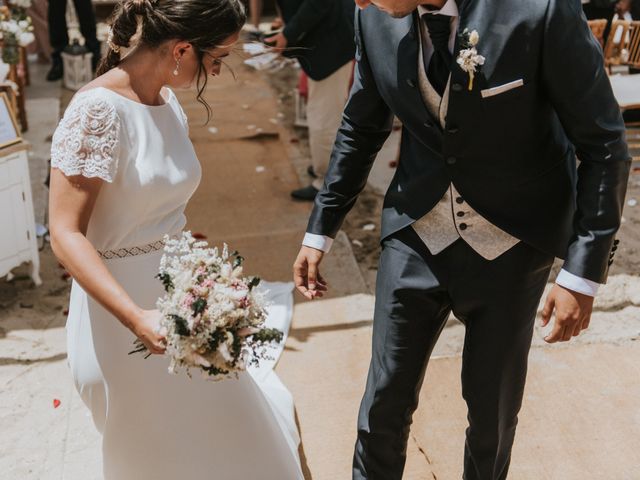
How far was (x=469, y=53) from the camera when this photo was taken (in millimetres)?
2184

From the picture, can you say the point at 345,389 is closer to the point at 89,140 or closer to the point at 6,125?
the point at 89,140

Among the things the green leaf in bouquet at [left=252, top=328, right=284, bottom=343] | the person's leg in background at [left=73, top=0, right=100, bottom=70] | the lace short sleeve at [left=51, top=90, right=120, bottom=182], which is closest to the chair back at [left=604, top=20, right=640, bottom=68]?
the lace short sleeve at [left=51, top=90, right=120, bottom=182]

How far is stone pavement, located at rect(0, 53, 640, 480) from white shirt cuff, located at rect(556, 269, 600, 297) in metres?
1.27

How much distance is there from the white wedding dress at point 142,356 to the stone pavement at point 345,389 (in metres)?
0.44

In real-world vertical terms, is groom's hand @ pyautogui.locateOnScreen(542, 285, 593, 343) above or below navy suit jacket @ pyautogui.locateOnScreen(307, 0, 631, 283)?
below

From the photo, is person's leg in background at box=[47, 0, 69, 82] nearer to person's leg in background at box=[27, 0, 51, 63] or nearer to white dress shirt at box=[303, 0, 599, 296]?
person's leg in background at box=[27, 0, 51, 63]

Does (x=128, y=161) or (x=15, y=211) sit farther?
(x=15, y=211)

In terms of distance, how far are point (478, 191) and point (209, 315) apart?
81 centimetres

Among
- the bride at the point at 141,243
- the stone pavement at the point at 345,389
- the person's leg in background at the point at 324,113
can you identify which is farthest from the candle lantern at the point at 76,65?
the bride at the point at 141,243

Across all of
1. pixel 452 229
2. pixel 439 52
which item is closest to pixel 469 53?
pixel 439 52

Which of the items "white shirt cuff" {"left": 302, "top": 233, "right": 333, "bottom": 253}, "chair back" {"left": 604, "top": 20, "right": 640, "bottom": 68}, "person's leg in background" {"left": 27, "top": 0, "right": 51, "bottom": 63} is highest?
"white shirt cuff" {"left": 302, "top": 233, "right": 333, "bottom": 253}

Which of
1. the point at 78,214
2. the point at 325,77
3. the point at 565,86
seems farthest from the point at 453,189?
the point at 325,77

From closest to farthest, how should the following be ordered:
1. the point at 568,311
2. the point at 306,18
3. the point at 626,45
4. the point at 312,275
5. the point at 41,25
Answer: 1. the point at 568,311
2. the point at 312,275
3. the point at 306,18
4. the point at 626,45
5. the point at 41,25

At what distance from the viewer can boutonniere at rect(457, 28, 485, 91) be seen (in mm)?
2182
